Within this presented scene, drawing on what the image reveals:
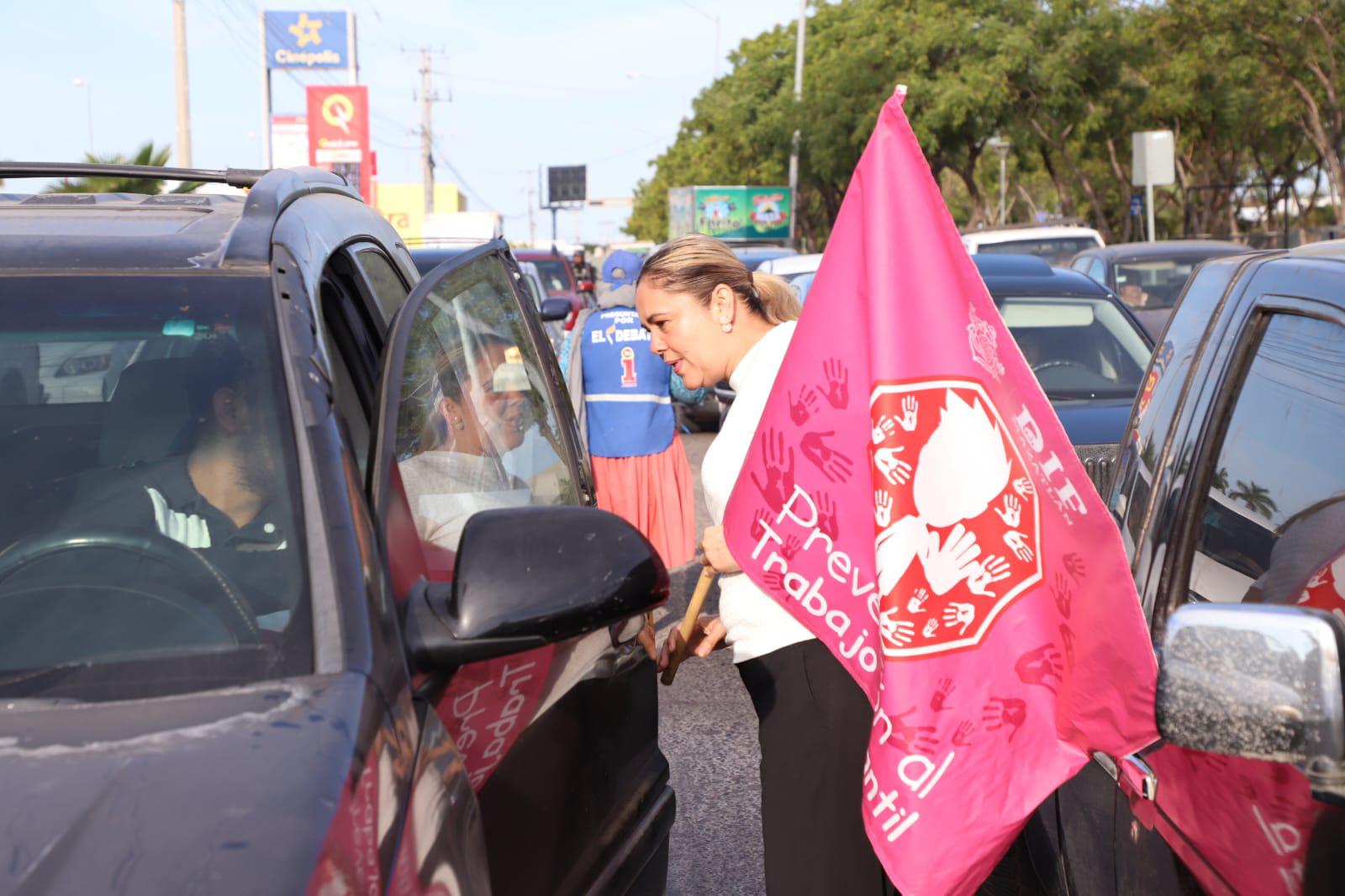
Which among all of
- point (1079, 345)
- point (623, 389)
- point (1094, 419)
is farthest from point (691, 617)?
point (1079, 345)

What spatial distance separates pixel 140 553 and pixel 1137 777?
1569 mm

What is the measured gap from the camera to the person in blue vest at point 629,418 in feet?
26.2

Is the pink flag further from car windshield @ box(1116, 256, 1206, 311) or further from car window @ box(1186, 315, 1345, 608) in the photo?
car windshield @ box(1116, 256, 1206, 311)

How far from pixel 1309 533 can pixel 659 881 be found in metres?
1.77

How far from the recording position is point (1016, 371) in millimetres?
2723

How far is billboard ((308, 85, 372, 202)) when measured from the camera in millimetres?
41438

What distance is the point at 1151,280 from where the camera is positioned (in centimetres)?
1583

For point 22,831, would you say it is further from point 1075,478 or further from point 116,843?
point 1075,478

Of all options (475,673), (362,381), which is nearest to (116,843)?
(475,673)

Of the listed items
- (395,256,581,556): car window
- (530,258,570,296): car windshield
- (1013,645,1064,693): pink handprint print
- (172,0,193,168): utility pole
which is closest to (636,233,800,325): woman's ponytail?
(395,256,581,556): car window

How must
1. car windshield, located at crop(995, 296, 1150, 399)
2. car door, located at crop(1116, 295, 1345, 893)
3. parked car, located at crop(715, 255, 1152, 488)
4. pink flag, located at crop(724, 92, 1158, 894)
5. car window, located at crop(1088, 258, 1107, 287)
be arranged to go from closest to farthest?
car door, located at crop(1116, 295, 1345, 893) < pink flag, located at crop(724, 92, 1158, 894) < parked car, located at crop(715, 255, 1152, 488) < car windshield, located at crop(995, 296, 1150, 399) < car window, located at crop(1088, 258, 1107, 287)

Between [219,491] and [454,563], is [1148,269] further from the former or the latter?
[219,491]

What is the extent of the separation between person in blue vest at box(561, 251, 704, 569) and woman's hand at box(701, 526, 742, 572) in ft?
15.3

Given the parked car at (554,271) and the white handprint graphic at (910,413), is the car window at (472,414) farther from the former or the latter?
the parked car at (554,271)
